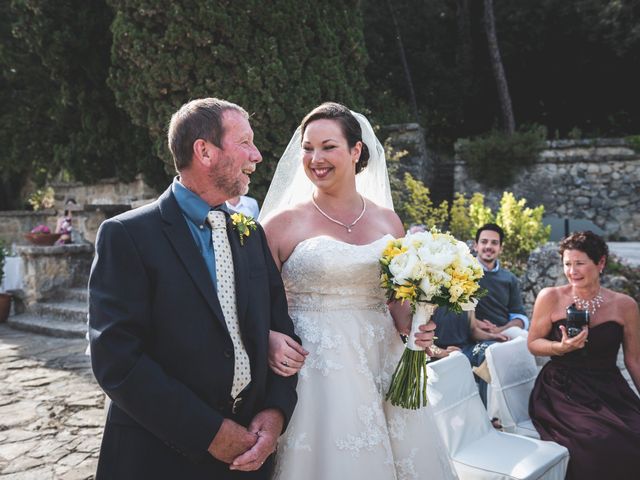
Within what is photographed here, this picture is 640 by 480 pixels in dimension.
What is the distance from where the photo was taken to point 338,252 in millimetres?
2557

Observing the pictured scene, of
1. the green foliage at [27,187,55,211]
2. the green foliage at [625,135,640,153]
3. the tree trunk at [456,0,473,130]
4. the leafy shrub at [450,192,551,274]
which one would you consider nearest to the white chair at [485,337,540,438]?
the leafy shrub at [450,192,551,274]

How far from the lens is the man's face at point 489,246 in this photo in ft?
16.9

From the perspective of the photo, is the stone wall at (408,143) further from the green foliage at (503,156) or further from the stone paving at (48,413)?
the stone paving at (48,413)

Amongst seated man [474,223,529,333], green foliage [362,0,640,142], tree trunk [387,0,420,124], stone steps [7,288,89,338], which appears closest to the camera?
seated man [474,223,529,333]

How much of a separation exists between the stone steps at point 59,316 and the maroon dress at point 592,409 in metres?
6.67

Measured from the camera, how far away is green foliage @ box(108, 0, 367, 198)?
8.09 meters

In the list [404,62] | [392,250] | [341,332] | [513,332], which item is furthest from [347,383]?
[404,62]

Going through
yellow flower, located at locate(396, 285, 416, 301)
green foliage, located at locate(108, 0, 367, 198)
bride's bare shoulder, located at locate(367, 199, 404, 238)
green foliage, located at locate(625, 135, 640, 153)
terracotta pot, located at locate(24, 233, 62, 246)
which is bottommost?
terracotta pot, located at locate(24, 233, 62, 246)

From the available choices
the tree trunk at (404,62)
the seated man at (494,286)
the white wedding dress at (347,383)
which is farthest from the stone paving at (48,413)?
the tree trunk at (404,62)

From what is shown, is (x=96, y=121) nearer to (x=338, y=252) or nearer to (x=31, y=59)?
(x=31, y=59)

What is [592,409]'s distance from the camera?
3.30 meters

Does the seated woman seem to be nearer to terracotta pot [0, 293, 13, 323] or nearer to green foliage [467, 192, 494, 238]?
green foliage [467, 192, 494, 238]

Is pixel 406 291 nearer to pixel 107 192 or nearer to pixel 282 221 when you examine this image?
pixel 282 221

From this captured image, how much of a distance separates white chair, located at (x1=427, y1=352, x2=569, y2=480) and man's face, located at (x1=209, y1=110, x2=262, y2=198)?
1843 millimetres
